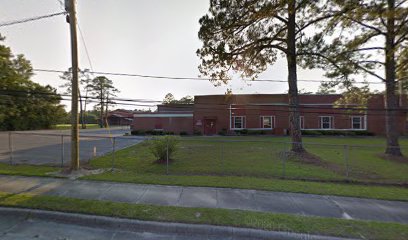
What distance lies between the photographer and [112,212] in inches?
198

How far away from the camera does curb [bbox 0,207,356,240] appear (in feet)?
14.1

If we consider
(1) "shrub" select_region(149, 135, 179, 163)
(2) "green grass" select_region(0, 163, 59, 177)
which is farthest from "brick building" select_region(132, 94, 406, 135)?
(2) "green grass" select_region(0, 163, 59, 177)

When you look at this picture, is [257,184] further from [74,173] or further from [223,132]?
[223,132]

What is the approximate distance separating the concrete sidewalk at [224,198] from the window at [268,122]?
25.3 metres

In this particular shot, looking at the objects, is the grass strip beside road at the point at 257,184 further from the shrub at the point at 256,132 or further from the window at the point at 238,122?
the window at the point at 238,122

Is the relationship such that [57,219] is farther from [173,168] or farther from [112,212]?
[173,168]

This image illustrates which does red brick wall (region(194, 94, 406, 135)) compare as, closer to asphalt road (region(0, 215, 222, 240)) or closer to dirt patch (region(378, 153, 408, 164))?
dirt patch (region(378, 153, 408, 164))

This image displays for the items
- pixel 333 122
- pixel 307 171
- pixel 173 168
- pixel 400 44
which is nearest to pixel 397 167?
pixel 307 171

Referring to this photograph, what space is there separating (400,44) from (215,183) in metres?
15.4

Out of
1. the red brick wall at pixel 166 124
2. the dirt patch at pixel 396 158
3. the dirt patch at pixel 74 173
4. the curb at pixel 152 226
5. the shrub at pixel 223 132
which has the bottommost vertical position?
the dirt patch at pixel 396 158

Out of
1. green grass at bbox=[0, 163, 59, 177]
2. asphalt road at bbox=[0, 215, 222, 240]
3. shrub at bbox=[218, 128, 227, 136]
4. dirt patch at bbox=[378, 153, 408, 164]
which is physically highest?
shrub at bbox=[218, 128, 227, 136]

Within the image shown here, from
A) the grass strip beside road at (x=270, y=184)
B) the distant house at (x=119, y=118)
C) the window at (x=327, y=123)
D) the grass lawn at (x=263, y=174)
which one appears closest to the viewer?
the grass strip beside road at (x=270, y=184)

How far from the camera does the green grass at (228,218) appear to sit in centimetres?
436

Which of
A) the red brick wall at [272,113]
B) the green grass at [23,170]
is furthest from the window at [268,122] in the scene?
the green grass at [23,170]
